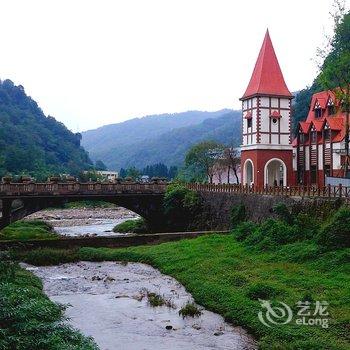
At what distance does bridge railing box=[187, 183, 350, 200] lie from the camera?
27.4 meters

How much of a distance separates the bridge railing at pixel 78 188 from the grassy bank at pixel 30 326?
21216mm

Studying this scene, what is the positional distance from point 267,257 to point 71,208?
74.3m

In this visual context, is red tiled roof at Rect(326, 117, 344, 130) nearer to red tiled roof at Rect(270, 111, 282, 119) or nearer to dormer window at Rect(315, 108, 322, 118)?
dormer window at Rect(315, 108, 322, 118)

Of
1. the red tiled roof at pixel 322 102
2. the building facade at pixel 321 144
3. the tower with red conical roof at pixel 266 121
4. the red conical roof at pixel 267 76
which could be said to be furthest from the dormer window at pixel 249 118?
the red tiled roof at pixel 322 102

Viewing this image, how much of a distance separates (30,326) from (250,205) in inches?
953

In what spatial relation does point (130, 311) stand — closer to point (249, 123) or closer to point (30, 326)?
point (30, 326)

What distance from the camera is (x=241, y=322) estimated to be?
17.2 metres

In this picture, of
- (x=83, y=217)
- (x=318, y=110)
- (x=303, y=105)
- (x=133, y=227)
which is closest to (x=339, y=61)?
(x=318, y=110)

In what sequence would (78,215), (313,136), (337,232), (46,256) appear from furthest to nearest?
(78,215) < (313,136) < (46,256) < (337,232)

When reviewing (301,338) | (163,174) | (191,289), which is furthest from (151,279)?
(163,174)

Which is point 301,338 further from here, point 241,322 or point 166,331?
point 166,331

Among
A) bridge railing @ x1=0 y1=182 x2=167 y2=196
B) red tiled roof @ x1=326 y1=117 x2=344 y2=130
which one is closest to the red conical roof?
red tiled roof @ x1=326 y1=117 x2=344 y2=130

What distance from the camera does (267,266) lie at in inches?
892

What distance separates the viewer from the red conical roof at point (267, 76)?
135 ft
